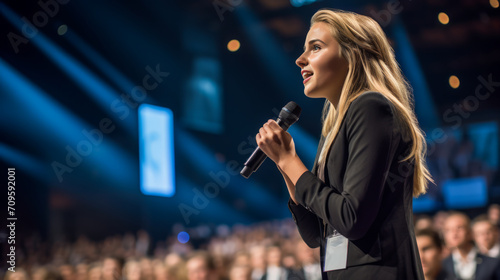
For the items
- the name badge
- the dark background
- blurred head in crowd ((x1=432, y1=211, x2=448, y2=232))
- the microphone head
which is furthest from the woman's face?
the dark background

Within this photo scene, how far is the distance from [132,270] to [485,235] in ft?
Answer: 11.0

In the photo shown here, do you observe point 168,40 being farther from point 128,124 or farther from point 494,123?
point 494,123

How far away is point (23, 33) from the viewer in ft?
25.2

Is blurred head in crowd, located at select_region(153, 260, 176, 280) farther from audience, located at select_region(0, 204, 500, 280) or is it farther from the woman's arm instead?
the woman's arm

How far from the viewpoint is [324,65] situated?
1215mm

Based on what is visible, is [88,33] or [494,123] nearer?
Answer: [88,33]

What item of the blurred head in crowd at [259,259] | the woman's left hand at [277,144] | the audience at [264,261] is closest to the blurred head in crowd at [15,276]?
the audience at [264,261]

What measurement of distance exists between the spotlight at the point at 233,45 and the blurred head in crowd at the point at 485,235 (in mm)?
7847

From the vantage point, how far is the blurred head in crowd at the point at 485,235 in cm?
427

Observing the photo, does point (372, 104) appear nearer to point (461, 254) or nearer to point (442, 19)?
point (461, 254)

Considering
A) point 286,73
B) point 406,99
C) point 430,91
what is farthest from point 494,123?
point 406,99

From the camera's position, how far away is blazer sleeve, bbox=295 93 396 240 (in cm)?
102

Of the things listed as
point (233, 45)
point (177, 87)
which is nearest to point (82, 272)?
point (177, 87)

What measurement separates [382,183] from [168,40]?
33.0ft
